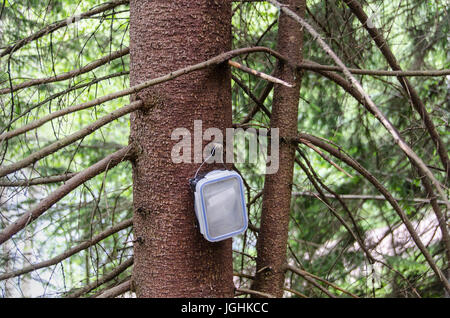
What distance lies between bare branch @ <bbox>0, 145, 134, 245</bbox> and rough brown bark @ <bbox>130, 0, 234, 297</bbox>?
8 centimetres

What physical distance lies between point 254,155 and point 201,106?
1.67 meters

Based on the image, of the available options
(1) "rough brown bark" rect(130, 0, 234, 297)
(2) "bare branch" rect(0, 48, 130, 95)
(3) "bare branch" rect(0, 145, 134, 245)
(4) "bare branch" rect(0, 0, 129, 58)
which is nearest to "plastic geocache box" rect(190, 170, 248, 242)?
(1) "rough brown bark" rect(130, 0, 234, 297)

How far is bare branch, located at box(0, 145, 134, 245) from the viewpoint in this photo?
Result: 1.30m

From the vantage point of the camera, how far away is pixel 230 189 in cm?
151

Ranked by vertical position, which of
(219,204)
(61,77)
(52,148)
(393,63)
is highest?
(393,63)

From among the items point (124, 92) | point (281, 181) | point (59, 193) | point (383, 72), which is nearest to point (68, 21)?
point (124, 92)

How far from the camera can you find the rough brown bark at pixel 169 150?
1.54m

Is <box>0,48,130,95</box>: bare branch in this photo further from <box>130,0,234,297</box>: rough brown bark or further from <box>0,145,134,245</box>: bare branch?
<box>0,145,134,245</box>: bare branch

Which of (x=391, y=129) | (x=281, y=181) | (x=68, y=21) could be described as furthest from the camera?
(x=281, y=181)

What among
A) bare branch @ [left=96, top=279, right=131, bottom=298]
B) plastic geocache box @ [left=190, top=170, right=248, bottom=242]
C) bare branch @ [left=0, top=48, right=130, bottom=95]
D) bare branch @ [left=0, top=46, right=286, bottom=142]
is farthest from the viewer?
bare branch @ [left=0, top=48, right=130, bottom=95]

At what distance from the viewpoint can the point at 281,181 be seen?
2.04 m

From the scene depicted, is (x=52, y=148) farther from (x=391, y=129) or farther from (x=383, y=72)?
(x=383, y=72)

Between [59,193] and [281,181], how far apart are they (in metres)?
1.02
